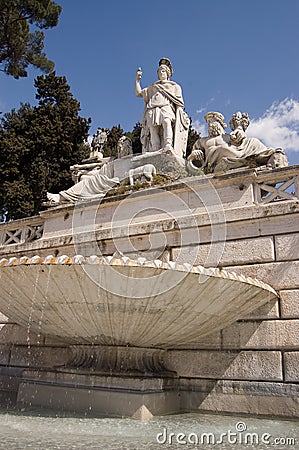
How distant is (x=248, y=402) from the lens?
5.55 meters

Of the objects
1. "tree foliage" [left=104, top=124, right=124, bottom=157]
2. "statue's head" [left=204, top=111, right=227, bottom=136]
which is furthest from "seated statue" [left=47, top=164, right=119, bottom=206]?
"tree foliage" [left=104, top=124, right=124, bottom=157]

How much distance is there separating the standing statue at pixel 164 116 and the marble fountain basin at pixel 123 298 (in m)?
4.58

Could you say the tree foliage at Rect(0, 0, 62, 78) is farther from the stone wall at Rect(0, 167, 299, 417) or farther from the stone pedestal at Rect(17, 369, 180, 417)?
the stone pedestal at Rect(17, 369, 180, 417)

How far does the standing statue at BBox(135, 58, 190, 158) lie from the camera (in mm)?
9344

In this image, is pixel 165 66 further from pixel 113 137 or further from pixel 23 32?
pixel 113 137

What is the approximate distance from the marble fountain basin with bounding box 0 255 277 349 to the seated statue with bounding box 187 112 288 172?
2652mm

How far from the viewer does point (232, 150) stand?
774 centimetres

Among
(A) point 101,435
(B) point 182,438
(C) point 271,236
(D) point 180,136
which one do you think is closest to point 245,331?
(C) point 271,236

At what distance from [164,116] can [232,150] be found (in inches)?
91.3

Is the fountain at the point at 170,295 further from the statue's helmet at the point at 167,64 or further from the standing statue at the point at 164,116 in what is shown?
the statue's helmet at the point at 167,64

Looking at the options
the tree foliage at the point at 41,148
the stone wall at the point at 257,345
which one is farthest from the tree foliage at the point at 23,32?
the stone wall at the point at 257,345

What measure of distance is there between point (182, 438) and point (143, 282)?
154cm

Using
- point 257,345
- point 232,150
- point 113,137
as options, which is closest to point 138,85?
point 232,150

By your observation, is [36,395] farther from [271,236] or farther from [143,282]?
[271,236]
